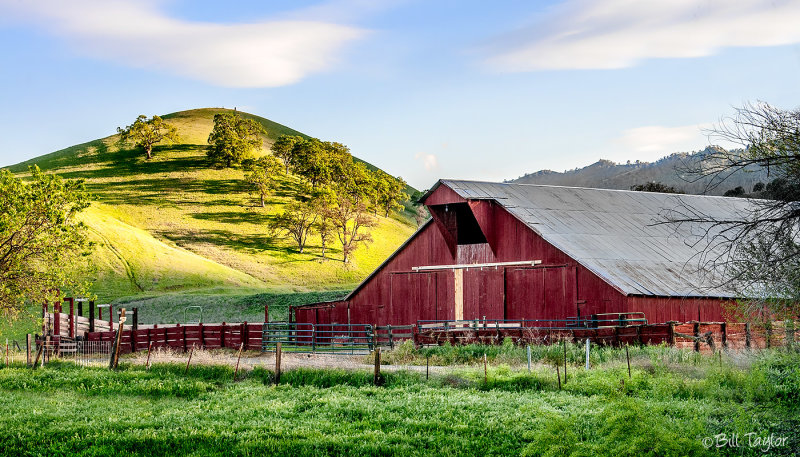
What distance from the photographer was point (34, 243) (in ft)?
113

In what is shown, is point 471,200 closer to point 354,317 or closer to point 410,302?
point 410,302

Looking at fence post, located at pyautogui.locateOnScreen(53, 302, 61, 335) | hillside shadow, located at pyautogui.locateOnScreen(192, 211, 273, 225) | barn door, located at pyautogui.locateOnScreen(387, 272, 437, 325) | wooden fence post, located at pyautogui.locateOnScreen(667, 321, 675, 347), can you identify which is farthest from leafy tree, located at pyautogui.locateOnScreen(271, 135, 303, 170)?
wooden fence post, located at pyautogui.locateOnScreen(667, 321, 675, 347)

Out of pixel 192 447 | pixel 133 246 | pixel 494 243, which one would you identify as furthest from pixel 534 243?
pixel 133 246

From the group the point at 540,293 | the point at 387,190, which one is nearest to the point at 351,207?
the point at 387,190

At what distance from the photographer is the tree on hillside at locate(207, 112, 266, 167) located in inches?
4931

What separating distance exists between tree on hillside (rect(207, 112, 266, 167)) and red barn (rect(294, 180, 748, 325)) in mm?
80517

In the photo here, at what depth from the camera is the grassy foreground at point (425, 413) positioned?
49.4 ft

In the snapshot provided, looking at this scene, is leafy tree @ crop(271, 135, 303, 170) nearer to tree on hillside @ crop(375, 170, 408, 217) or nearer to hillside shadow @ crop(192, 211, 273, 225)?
tree on hillside @ crop(375, 170, 408, 217)

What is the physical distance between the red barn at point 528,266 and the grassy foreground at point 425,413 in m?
11.8

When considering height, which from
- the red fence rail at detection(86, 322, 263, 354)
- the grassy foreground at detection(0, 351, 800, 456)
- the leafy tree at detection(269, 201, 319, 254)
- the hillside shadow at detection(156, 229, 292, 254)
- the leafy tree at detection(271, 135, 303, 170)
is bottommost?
the grassy foreground at detection(0, 351, 800, 456)

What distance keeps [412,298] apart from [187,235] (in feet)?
196

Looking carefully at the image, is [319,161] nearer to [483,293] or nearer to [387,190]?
[387,190]

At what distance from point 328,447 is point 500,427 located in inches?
147

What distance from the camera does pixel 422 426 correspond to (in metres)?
19.5
